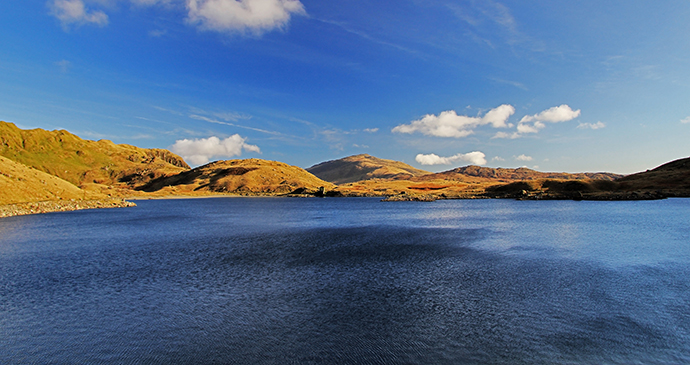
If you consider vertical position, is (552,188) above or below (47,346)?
above

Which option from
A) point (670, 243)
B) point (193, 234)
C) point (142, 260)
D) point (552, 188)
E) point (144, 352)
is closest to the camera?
point (144, 352)

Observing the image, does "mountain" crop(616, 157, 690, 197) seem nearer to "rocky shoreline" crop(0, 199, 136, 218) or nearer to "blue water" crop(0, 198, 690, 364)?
"blue water" crop(0, 198, 690, 364)

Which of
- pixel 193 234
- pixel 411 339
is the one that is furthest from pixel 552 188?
pixel 411 339

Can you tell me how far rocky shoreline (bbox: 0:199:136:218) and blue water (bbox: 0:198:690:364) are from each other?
51.6m

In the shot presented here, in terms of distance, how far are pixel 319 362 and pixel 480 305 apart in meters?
10.2

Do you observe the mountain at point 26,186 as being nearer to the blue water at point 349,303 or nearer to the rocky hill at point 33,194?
the rocky hill at point 33,194

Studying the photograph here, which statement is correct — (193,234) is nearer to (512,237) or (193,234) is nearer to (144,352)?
(144,352)

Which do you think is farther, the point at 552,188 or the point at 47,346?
the point at 552,188

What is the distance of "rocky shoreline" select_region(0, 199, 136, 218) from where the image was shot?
75312mm

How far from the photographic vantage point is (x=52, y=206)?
8806cm

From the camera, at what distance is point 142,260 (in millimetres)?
31312

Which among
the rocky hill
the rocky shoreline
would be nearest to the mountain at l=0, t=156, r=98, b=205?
the rocky hill

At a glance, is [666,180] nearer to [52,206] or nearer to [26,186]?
[52,206]

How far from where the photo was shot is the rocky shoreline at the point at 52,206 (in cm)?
7531
